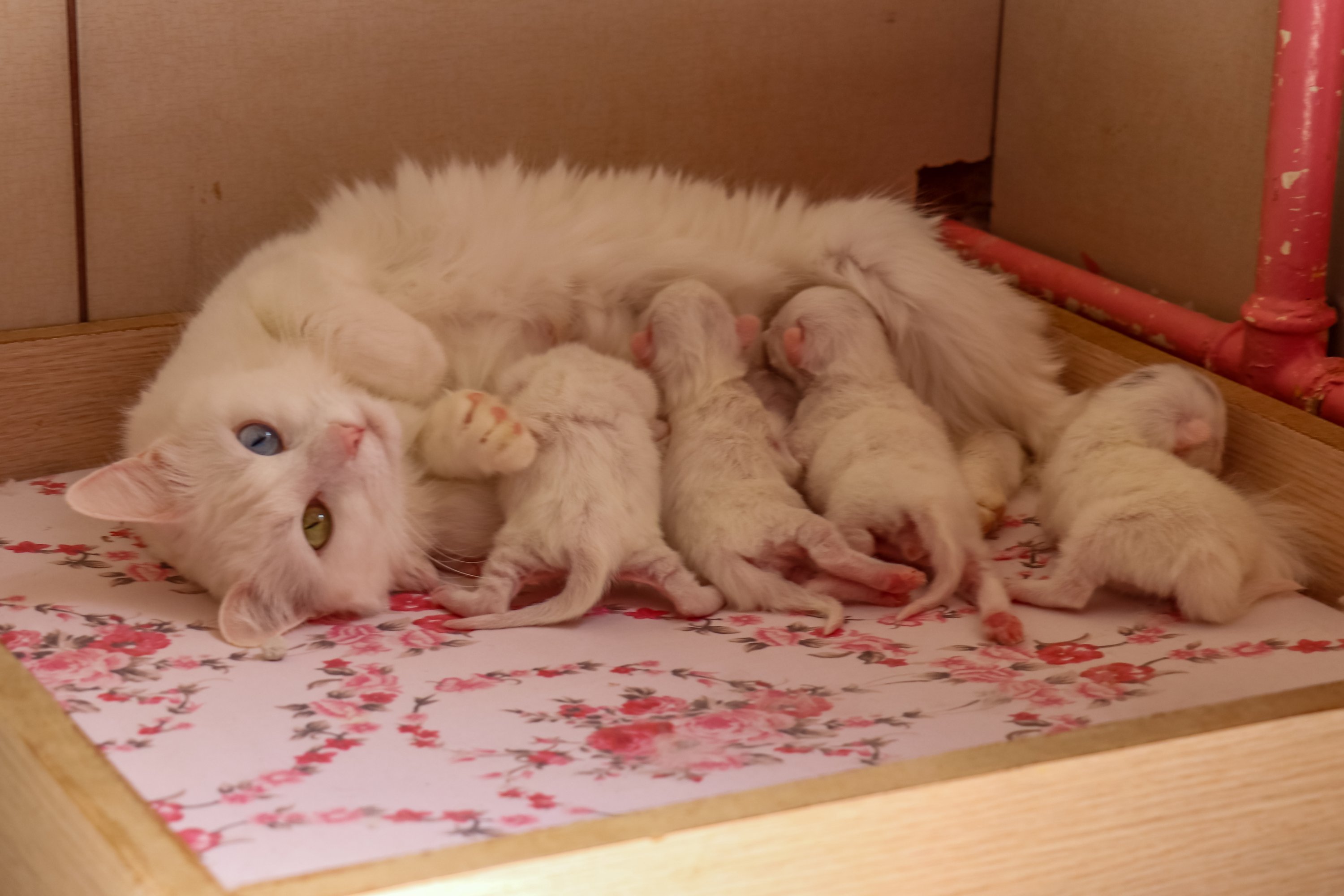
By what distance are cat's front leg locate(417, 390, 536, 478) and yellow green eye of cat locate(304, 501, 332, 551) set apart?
19 centimetres

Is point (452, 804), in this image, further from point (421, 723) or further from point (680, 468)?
point (680, 468)

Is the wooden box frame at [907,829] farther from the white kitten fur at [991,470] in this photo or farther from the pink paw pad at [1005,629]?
the white kitten fur at [991,470]

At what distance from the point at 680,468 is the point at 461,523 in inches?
11.5

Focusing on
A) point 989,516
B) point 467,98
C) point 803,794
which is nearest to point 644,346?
point 989,516

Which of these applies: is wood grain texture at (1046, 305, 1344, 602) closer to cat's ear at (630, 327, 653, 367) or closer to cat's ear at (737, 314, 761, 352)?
cat's ear at (737, 314, 761, 352)

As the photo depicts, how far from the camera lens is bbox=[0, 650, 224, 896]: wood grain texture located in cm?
99

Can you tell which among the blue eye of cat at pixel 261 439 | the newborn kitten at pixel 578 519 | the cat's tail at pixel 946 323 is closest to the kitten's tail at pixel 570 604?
the newborn kitten at pixel 578 519

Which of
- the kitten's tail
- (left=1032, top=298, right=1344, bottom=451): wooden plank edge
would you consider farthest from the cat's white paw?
(left=1032, top=298, right=1344, bottom=451): wooden plank edge

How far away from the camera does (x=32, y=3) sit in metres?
1.93

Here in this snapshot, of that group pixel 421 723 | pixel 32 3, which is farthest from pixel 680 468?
pixel 32 3

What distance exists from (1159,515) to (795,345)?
1.85ft

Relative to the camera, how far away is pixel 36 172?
2.01 m

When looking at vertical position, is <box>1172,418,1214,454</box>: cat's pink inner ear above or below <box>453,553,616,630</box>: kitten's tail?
above

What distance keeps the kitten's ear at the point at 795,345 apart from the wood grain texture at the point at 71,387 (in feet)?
3.08
